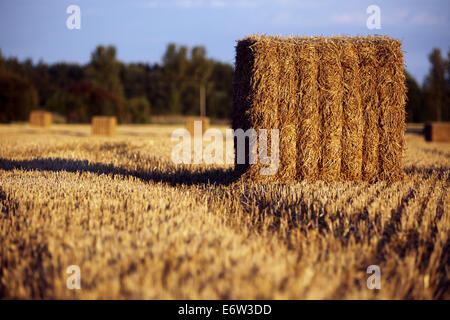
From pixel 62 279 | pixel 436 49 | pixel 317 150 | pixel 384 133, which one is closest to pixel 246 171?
pixel 317 150

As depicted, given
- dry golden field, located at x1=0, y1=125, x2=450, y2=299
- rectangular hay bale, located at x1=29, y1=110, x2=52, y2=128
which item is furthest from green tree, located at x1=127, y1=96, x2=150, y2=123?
dry golden field, located at x1=0, y1=125, x2=450, y2=299

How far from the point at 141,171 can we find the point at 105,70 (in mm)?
55066

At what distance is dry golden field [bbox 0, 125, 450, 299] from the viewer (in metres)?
2.07

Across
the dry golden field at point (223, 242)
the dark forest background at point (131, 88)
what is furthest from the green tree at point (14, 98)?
the dry golden field at point (223, 242)

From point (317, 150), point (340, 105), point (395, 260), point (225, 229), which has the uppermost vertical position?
point (340, 105)

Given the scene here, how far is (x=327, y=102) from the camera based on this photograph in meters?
5.37

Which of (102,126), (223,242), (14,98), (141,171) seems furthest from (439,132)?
(14,98)

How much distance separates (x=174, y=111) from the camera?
5781cm

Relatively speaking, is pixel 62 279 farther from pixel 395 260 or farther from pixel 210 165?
pixel 210 165

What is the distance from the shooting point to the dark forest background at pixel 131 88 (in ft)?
128

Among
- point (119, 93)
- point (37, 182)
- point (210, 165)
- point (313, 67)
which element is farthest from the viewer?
point (119, 93)

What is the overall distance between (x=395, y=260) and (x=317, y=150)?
2.92 meters

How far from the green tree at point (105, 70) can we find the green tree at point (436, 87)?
4915cm

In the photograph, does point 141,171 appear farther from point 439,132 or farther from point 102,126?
point 439,132
